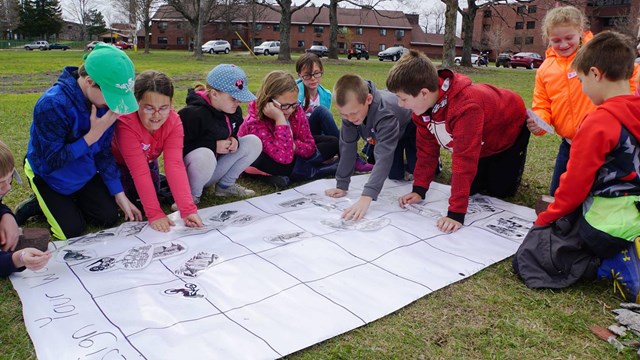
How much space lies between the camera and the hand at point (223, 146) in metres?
3.29

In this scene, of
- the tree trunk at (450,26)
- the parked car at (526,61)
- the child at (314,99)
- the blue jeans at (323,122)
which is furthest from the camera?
the parked car at (526,61)

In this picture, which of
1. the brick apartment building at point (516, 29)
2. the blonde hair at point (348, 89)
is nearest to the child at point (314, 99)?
the blonde hair at point (348, 89)

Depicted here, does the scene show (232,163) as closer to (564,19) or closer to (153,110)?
(153,110)

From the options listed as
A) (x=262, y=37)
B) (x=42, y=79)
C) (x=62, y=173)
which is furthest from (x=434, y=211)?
(x=262, y=37)

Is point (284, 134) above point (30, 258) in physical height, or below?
above

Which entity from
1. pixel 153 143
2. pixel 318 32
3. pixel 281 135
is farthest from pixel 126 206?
pixel 318 32

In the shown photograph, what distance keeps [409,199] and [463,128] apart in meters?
0.65

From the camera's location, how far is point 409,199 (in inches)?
130

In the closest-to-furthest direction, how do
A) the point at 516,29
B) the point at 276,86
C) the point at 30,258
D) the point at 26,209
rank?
the point at 30,258, the point at 26,209, the point at 276,86, the point at 516,29

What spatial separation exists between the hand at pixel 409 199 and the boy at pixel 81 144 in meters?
1.70

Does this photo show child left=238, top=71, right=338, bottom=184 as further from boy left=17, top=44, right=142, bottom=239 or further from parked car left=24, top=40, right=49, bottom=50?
parked car left=24, top=40, right=49, bottom=50

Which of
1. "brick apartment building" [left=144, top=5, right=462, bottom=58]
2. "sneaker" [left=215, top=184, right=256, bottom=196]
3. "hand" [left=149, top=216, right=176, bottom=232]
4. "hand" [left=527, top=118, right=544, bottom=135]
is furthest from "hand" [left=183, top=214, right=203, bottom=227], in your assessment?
"brick apartment building" [left=144, top=5, right=462, bottom=58]

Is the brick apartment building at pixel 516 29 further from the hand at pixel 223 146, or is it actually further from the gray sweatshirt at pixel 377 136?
the hand at pixel 223 146

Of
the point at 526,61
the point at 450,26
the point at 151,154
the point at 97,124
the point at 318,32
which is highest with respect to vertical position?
the point at 318,32
